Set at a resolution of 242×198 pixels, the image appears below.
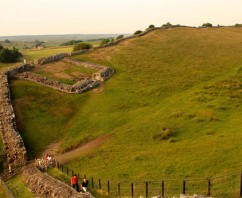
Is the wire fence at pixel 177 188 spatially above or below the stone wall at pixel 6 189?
above

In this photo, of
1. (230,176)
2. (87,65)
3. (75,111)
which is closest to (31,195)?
(230,176)

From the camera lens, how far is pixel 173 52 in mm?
70125

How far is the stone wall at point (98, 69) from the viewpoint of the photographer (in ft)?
173

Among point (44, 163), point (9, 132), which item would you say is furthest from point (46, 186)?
point (9, 132)

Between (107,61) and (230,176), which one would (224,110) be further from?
(107,61)

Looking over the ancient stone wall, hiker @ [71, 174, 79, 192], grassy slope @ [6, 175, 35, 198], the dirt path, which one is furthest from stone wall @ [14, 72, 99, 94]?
hiker @ [71, 174, 79, 192]

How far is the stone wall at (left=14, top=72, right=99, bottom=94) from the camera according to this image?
4731 cm

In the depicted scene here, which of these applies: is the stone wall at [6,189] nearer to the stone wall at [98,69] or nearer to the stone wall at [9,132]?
the stone wall at [9,132]

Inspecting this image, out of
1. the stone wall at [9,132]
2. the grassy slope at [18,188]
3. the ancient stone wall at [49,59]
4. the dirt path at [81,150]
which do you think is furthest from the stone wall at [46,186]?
the ancient stone wall at [49,59]

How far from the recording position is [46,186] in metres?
24.7

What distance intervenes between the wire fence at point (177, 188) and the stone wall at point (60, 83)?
23.6 metres

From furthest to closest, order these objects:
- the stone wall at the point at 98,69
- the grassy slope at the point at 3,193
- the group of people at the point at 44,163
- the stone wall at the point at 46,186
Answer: the stone wall at the point at 98,69, the group of people at the point at 44,163, the grassy slope at the point at 3,193, the stone wall at the point at 46,186

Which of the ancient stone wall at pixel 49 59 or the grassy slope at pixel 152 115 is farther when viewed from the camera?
the ancient stone wall at pixel 49 59

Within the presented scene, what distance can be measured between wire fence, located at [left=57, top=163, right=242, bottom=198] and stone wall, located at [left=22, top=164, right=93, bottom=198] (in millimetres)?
2221
